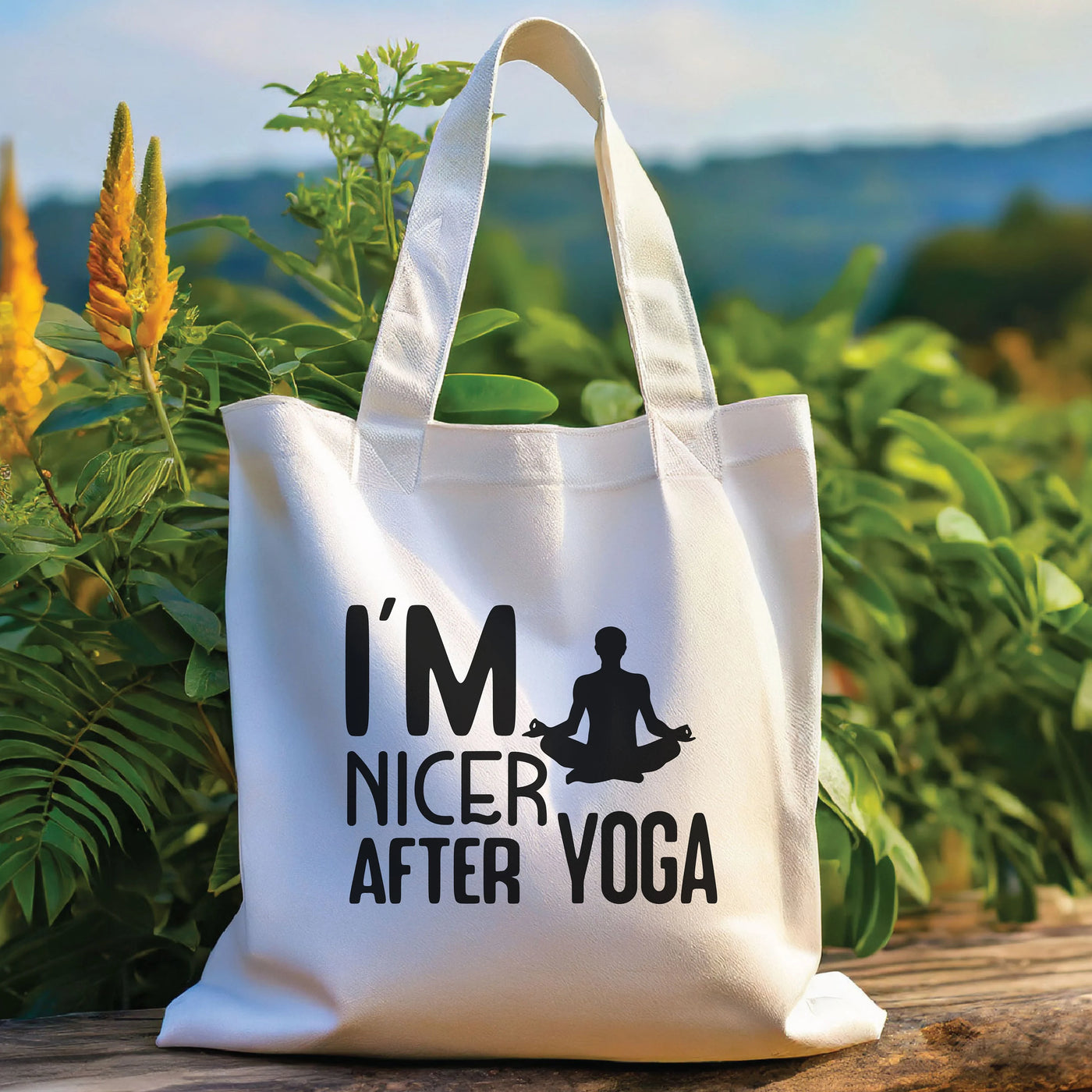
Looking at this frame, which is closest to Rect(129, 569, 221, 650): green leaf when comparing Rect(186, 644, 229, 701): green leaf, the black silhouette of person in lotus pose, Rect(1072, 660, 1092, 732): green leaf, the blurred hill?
Rect(186, 644, 229, 701): green leaf

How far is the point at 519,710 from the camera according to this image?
0.60 m

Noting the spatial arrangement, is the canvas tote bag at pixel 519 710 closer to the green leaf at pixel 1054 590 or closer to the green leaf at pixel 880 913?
the green leaf at pixel 880 913

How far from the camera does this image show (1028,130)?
1.28 metres

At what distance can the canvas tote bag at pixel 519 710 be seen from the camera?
1.84 ft

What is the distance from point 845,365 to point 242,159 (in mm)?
688

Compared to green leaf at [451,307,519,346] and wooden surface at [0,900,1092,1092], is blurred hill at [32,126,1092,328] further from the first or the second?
wooden surface at [0,900,1092,1092]

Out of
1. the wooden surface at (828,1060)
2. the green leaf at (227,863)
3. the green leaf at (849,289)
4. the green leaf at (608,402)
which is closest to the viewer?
the wooden surface at (828,1060)

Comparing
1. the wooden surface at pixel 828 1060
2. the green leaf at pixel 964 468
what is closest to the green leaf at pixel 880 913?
the wooden surface at pixel 828 1060

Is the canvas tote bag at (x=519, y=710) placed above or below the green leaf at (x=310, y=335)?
below

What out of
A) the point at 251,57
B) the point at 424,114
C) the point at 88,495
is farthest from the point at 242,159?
the point at 88,495

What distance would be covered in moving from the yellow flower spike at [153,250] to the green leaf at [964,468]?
637 mm

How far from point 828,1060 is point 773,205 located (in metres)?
0.99

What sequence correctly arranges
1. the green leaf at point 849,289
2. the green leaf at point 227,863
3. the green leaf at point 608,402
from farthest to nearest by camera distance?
the green leaf at point 849,289, the green leaf at point 608,402, the green leaf at point 227,863

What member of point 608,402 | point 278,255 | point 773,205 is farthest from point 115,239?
point 773,205
